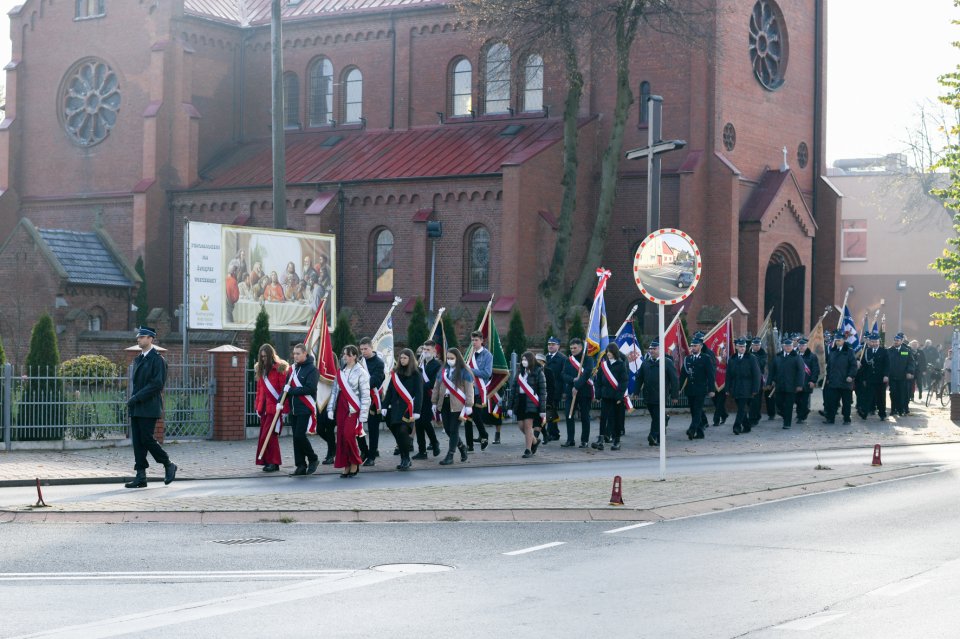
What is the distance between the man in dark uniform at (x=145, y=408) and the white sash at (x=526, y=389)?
5965mm

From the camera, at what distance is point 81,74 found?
4800 cm

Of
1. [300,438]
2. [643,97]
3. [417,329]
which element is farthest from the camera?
[643,97]

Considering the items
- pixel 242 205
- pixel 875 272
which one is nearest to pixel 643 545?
pixel 242 205

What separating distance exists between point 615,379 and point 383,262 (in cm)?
2220

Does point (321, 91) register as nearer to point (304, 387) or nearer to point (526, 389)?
point (526, 389)

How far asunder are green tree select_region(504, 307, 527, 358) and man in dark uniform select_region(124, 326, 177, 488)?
19205 mm

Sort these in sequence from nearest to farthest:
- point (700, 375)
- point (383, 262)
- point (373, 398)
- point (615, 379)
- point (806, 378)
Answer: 1. point (373, 398)
2. point (615, 379)
3. point (700, 375)
4. point (806, 378)
5. point (383, 262)

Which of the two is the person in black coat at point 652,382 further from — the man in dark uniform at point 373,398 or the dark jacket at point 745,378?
the man in dark uniform at point 373,398

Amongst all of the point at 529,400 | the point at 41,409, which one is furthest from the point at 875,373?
the point at 41,409

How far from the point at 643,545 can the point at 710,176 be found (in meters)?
29.6

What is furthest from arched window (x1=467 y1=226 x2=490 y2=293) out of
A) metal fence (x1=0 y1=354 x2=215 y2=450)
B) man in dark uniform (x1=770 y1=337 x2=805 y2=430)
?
metal fence (x1=0 y1=354 x2=215 y2=450)

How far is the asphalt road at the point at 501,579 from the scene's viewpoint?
7.91 meters

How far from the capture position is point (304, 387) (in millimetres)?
17188

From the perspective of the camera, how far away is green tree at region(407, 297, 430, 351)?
1377 inches
